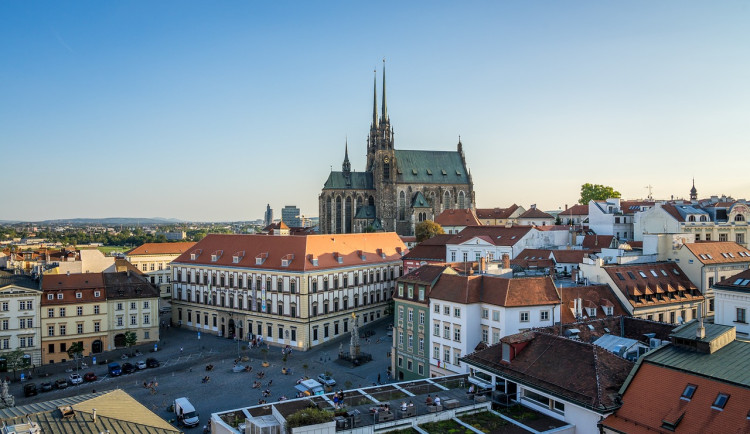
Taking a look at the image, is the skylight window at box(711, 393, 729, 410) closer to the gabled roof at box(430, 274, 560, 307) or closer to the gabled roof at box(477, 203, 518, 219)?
the gabled roof at box(430, 274, 560, 307)

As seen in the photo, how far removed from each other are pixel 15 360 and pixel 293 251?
31395mm

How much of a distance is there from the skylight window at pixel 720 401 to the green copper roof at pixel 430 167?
11883 cm

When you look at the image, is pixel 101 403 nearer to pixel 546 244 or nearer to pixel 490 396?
pixel 490 396

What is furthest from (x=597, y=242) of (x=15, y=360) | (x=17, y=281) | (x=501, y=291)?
(x=17, y=281)

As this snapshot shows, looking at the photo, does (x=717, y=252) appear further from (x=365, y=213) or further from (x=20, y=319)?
(x=365, y=213)

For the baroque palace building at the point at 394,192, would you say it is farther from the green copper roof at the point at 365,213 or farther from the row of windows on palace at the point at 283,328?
the row of windows on palace at the point at 283,328

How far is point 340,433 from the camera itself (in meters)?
25.5

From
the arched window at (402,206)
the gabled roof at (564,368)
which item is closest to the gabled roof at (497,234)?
the gabled roof at (564,368)

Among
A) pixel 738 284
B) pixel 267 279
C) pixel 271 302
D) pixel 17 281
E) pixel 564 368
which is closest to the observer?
pixel 564 368

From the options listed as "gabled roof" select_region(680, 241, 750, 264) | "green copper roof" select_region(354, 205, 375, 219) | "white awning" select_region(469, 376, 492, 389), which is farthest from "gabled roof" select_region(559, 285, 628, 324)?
"green copper roof" select_region(354, 205, 375, 219)

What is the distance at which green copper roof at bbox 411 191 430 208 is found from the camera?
14012 cm

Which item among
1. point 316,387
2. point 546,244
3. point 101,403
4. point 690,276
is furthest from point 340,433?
point 546,244

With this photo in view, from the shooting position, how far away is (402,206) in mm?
141500

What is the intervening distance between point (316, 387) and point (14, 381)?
105 feet
